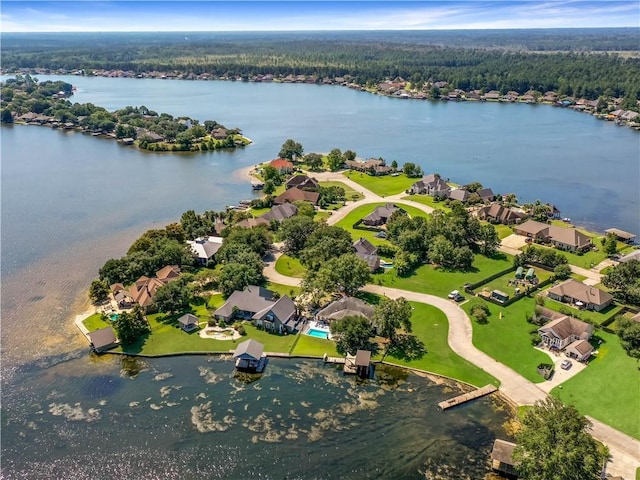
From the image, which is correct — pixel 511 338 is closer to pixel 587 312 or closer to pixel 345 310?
pixel 587 312

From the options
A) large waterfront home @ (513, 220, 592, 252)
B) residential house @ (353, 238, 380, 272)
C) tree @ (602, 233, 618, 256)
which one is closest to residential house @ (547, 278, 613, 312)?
large waterfront home @ (513, 220, 592, 252)

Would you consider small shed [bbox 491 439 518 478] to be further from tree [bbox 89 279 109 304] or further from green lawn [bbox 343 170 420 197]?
green lawn [bbox 343 170 420 197]

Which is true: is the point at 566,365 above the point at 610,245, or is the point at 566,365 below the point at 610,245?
below

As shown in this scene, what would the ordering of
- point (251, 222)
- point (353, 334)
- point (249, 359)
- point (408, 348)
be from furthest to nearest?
point (251, 222) → point (408, 348) → point (353, 334) → point (249, 359)

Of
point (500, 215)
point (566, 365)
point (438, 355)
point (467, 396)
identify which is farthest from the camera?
point (500, 215)

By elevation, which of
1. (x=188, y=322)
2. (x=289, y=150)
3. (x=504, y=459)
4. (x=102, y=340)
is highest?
(x=289, y=150)

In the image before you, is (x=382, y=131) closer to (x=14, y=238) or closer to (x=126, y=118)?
(x=126, y=118)

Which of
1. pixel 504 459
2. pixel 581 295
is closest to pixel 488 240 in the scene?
pixel 581 295
